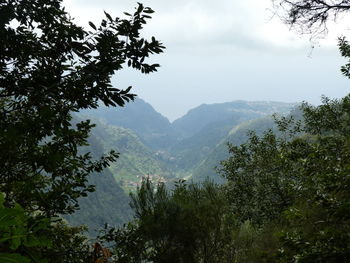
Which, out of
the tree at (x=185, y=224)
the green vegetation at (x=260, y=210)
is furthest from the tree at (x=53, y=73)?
the tree at (x=185, y=224)

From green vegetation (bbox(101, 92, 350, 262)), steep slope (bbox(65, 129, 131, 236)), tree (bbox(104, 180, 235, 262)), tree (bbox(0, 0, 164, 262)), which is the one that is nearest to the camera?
tree (bbox(0, 0, 164, 262))

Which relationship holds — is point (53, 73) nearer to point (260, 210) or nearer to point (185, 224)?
point (185, 224)

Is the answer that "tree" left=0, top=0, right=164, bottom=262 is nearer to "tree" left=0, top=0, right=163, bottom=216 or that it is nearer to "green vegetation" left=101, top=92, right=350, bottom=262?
"tree" left=0, top=0, right=163, bottom=216

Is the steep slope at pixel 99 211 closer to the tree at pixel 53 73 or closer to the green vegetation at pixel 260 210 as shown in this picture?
the green vegetation at pixel 260 210

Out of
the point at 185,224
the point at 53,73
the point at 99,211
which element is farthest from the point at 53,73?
the point at 99,211

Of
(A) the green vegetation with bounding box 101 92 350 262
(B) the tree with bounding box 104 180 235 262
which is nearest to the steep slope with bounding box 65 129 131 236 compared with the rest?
(A) the green vegetation with bounding box 101 92 350 262

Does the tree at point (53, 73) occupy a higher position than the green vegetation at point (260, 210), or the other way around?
the tree at point (53, 73)

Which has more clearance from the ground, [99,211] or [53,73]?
[53,73]

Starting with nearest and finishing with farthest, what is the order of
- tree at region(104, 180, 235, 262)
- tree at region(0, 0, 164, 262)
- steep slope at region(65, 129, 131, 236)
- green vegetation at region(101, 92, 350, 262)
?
tree at region(0, 0, 164, 262) → green vegetation at region(101, 92, 350, 262) → tree at region(104, 180, 235, 262) → steep slope at region(65, 129, 131, 236)

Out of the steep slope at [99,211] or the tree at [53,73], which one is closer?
the tree at [53,73]

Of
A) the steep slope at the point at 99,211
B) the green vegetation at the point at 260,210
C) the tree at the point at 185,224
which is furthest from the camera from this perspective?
the steep slope at the point at 99,211

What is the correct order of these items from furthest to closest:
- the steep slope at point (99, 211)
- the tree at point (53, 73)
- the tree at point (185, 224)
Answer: the steep slope at point (99, 211), the tree at point (185, 224), the tree at point (53, 73)

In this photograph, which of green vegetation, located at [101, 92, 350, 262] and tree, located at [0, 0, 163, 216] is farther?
green vegetation, located at [101, 92, 350, 262]

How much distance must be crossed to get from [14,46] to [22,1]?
Result: 74 centimetres
